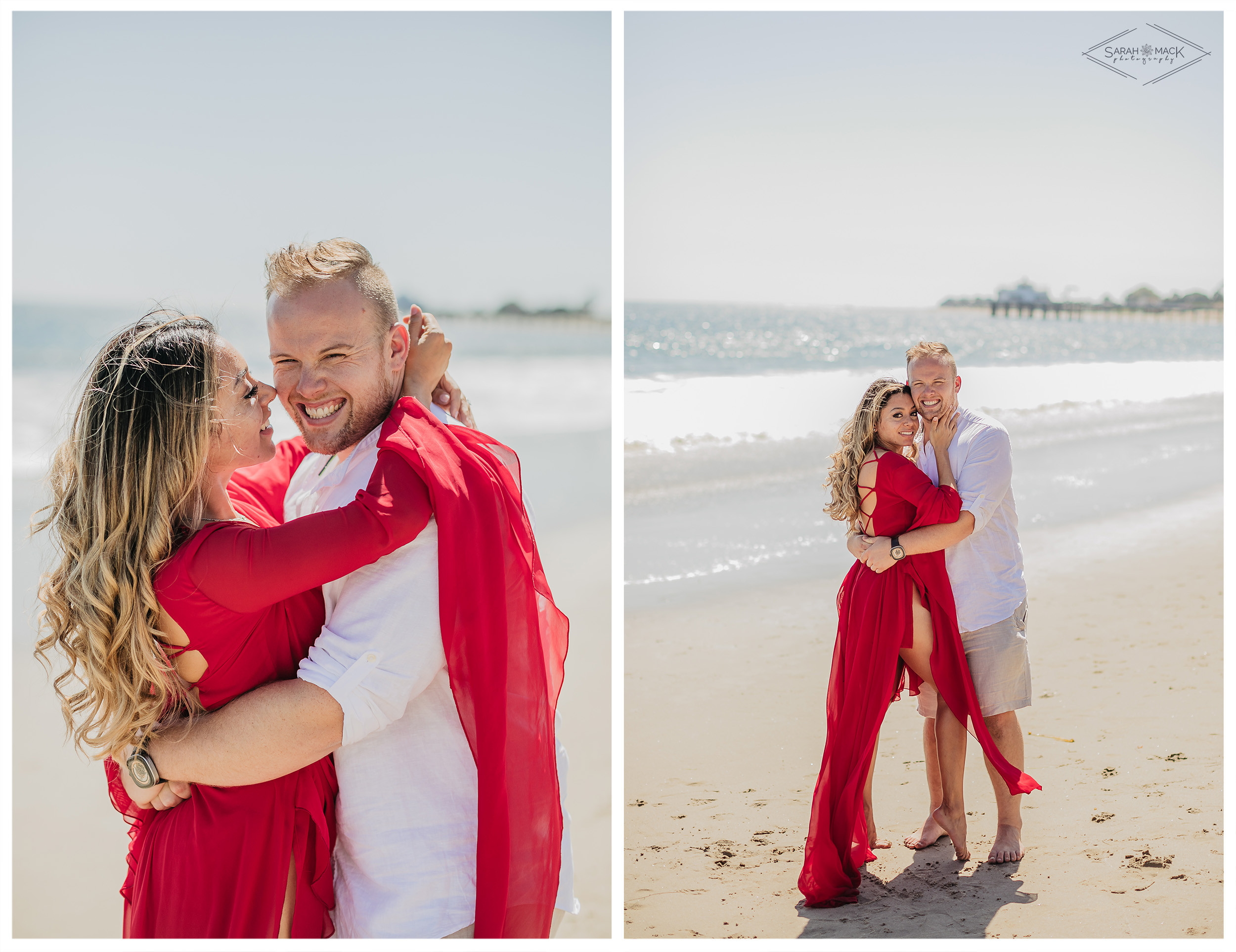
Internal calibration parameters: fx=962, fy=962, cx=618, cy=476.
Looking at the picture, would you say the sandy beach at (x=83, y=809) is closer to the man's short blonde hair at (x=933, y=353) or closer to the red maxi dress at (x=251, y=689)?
the red maxi dress at (x=251, y=689)

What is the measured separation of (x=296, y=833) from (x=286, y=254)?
1238 mm

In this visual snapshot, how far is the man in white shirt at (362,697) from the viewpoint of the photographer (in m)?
1.88

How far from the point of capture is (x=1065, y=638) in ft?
20.6

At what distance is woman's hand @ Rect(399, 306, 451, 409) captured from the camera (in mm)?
2238

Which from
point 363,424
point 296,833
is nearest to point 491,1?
point 363,424

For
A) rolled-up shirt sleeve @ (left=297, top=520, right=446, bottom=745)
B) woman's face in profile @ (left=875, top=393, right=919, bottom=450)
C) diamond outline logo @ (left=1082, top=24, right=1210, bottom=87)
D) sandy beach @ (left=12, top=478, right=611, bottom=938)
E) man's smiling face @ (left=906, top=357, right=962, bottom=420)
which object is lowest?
sandy beach @ (left=12, top=478, right=611, bottom=938)

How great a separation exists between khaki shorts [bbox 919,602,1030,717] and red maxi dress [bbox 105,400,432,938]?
100 inches

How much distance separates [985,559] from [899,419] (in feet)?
2.12

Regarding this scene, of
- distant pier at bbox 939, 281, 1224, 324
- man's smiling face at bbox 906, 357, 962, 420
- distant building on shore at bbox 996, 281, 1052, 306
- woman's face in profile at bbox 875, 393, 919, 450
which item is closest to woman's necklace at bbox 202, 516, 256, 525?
woman's face in profile at bbox 875, 393, 919, 450

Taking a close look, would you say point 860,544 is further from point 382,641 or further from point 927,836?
point 382,641

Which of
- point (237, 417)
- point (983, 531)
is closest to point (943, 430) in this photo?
point (983, 531)

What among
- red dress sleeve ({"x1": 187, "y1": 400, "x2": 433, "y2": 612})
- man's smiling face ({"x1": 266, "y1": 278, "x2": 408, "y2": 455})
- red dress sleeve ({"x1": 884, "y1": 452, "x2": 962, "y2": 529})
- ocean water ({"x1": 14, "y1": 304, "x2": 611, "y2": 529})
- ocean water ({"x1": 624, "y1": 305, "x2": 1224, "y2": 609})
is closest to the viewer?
red dress sleeve ({"x1": 187, "y1": 400, "x2": 433, "y2": 612})

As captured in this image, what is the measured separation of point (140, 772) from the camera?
6.36ft

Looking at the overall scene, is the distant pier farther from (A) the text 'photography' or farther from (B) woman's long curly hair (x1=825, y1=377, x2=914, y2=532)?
(B) woman's long curly hair (x1=825, y1=377, x2=914, y2=532)
